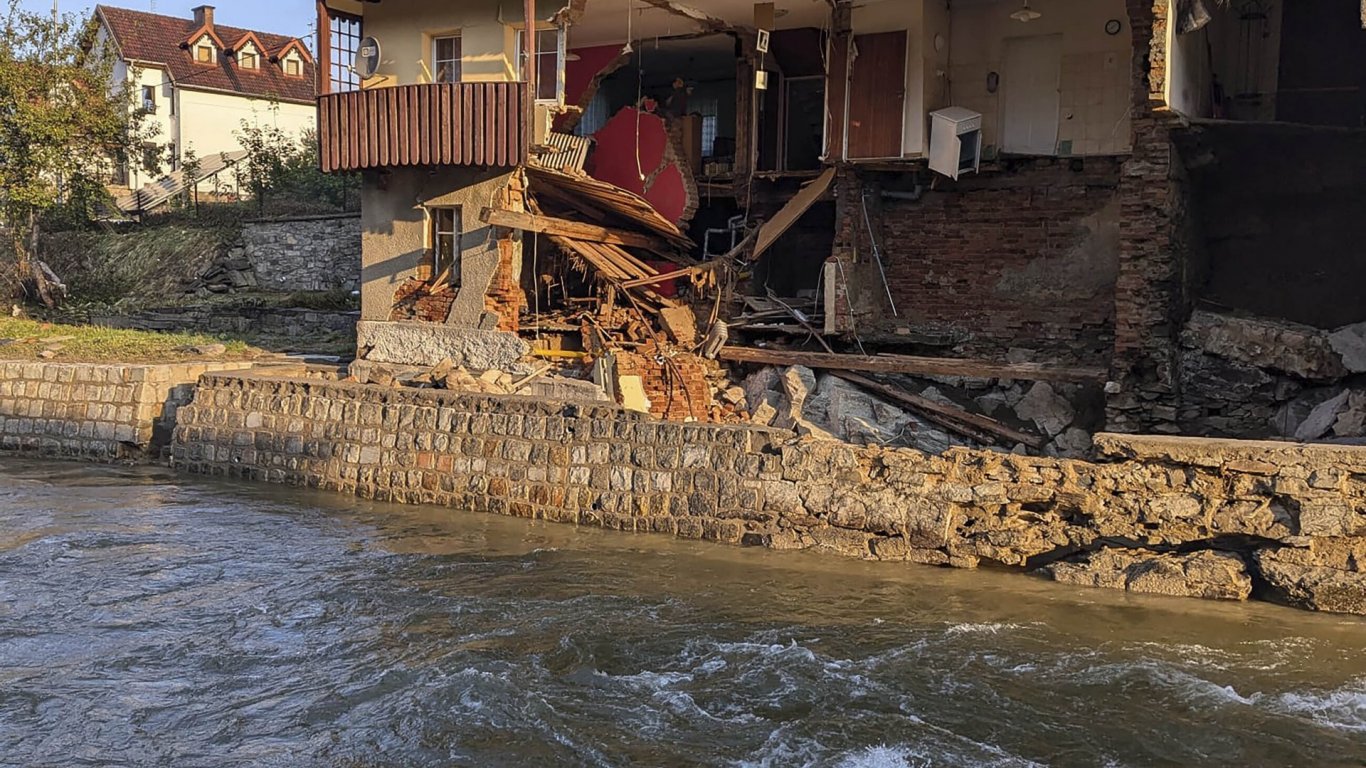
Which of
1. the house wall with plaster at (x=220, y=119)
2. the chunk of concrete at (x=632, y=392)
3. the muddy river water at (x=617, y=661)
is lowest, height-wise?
the muddy river water at (x=617, y=661)

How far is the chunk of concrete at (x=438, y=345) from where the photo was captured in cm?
1567

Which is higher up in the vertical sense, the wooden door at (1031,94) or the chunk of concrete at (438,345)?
the wooden door at (1031,94)

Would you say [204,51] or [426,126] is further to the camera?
[204,51]

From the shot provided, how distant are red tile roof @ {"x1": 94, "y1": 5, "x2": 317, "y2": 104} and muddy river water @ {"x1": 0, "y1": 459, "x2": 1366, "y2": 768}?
28470 mm

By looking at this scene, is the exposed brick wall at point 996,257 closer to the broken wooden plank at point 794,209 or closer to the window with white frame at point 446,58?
the broken wooden plank at point 794,209

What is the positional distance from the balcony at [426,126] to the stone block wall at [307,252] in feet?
20.9

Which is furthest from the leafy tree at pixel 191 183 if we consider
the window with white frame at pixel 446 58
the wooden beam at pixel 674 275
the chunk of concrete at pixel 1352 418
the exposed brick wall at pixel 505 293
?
the chunk of concrete at pixel 1352 418

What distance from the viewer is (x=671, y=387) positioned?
48.8 ft

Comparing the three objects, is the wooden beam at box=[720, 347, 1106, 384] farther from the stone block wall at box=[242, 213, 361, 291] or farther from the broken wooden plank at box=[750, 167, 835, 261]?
the stone block wall at box=[242, 213, 361, 291]

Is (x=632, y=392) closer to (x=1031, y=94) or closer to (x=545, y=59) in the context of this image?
(x=545, y=59)

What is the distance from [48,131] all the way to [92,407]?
31.7ft

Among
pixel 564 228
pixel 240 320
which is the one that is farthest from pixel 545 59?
pixel 240 320

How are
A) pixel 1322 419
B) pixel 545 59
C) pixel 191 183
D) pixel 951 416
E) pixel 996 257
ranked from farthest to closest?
pixel 191 183, pixel 545 59, pixel 996 257, pixel 951 416, pixel 1322 419

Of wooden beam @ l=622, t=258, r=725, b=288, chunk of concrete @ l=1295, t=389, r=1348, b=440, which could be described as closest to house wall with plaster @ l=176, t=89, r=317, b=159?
wooden beam @ l=622, t=258, r=725, b=288
